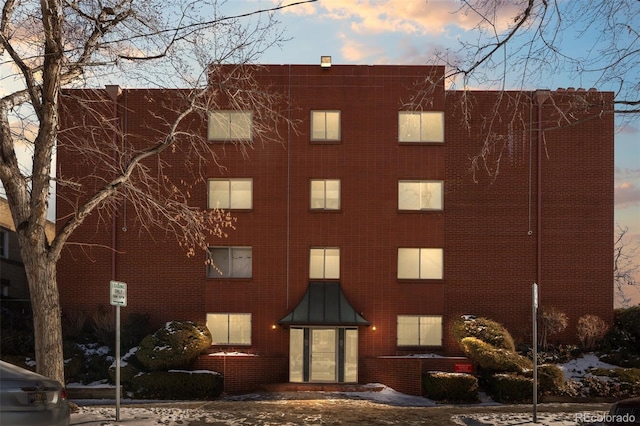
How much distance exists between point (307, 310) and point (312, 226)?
127 inches

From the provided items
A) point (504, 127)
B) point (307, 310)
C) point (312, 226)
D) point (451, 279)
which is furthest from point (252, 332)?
point (504, 127)

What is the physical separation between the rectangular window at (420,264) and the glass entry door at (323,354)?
3.05 meters

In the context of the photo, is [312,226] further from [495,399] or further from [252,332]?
[495,399]

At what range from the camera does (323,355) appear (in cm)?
2638

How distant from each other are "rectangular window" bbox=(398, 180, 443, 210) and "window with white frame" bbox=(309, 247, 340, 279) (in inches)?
122

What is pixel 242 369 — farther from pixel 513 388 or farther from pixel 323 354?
pixel 513 388

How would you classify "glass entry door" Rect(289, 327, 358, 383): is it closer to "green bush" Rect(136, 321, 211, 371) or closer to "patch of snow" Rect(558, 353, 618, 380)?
"green bush" Rect(136, 321, 211, 371)

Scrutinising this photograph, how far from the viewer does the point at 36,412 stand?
31.1ft

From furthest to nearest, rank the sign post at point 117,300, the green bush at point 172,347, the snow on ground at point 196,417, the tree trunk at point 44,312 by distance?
the green bush at point 172,347, the tree trunk at point 44,312, the snow on ground at point 196,417, the sign post at point 117,300

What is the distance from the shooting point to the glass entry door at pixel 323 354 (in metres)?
26.2

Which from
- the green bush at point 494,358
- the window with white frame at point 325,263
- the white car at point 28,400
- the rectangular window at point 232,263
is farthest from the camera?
the rectangular window at point 232,263

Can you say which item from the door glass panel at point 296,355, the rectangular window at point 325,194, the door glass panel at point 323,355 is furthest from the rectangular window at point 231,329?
the rectangular window at point 325,194

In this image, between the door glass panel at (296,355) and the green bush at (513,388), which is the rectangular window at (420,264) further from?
the green bush at (513,388)

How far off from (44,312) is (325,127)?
50.7ft
